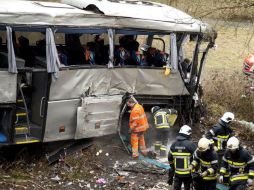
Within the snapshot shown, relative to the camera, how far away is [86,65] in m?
9.14

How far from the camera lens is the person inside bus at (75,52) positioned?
948cm

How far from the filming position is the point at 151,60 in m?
10.4

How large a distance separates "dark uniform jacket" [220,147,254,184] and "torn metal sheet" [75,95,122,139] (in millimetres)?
2698

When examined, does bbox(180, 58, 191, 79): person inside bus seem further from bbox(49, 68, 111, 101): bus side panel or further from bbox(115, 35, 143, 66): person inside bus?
bbox(49, 68, 111, 101): bus side panel

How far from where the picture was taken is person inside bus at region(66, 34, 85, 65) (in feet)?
31.1

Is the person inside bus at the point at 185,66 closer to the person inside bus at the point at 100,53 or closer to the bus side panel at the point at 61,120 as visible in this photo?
the person inside bus at the point at 100,53

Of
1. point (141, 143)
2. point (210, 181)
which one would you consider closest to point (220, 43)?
point (141, 143)

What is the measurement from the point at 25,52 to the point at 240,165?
188 inches

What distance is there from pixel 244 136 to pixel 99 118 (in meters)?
4.03

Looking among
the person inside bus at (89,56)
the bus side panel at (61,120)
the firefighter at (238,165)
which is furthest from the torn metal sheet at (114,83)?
the firefighter at (238,165)

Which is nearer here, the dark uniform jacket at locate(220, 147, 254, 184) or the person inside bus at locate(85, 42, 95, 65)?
the dark uniform jacket at locate(220, 147, 254, 184)

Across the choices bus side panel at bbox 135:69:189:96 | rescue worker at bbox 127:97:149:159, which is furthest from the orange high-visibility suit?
bus side panel at bbox 135:69:189:96

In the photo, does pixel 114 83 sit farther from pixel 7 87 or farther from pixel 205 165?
pixel 205 165

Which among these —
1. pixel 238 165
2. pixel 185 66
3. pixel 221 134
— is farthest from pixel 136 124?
pixel 238 165
